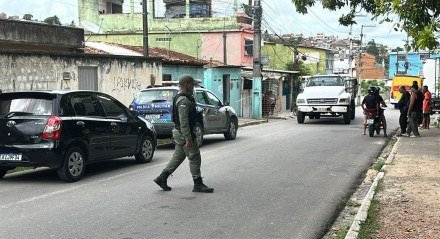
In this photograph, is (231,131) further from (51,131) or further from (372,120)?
(51,131)

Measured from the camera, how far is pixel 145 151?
449 inches

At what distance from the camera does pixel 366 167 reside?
1116 cm

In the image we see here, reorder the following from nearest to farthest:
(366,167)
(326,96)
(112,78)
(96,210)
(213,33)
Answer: (96,210) < (366,167) < (112,78) < (326,96) < (213,33)

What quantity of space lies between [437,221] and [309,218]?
158 centimetres

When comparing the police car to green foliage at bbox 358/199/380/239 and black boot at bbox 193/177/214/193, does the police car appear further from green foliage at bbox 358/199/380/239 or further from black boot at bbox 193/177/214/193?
green foliage at bbox 358/199/380/239

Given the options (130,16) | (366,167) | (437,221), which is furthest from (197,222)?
(130,16)

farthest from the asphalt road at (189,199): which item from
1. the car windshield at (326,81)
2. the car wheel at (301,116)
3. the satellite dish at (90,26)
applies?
the satellite dish at (90,26)

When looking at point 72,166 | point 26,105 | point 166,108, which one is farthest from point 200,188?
point 166,108

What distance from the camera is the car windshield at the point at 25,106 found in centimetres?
888

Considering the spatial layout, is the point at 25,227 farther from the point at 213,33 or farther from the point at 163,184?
the point at 213,33

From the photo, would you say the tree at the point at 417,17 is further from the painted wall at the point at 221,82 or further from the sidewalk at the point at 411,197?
the painted wall at the point at 221,82

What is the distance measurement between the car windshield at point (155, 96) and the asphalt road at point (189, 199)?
6.80 feet

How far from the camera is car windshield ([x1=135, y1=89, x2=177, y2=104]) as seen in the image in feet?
46.5

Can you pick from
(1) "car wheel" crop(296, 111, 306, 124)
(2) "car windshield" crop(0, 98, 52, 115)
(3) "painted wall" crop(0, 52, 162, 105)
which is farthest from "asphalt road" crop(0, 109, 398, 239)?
(1) "car wheel" crop(296, 111, 306, 124)
